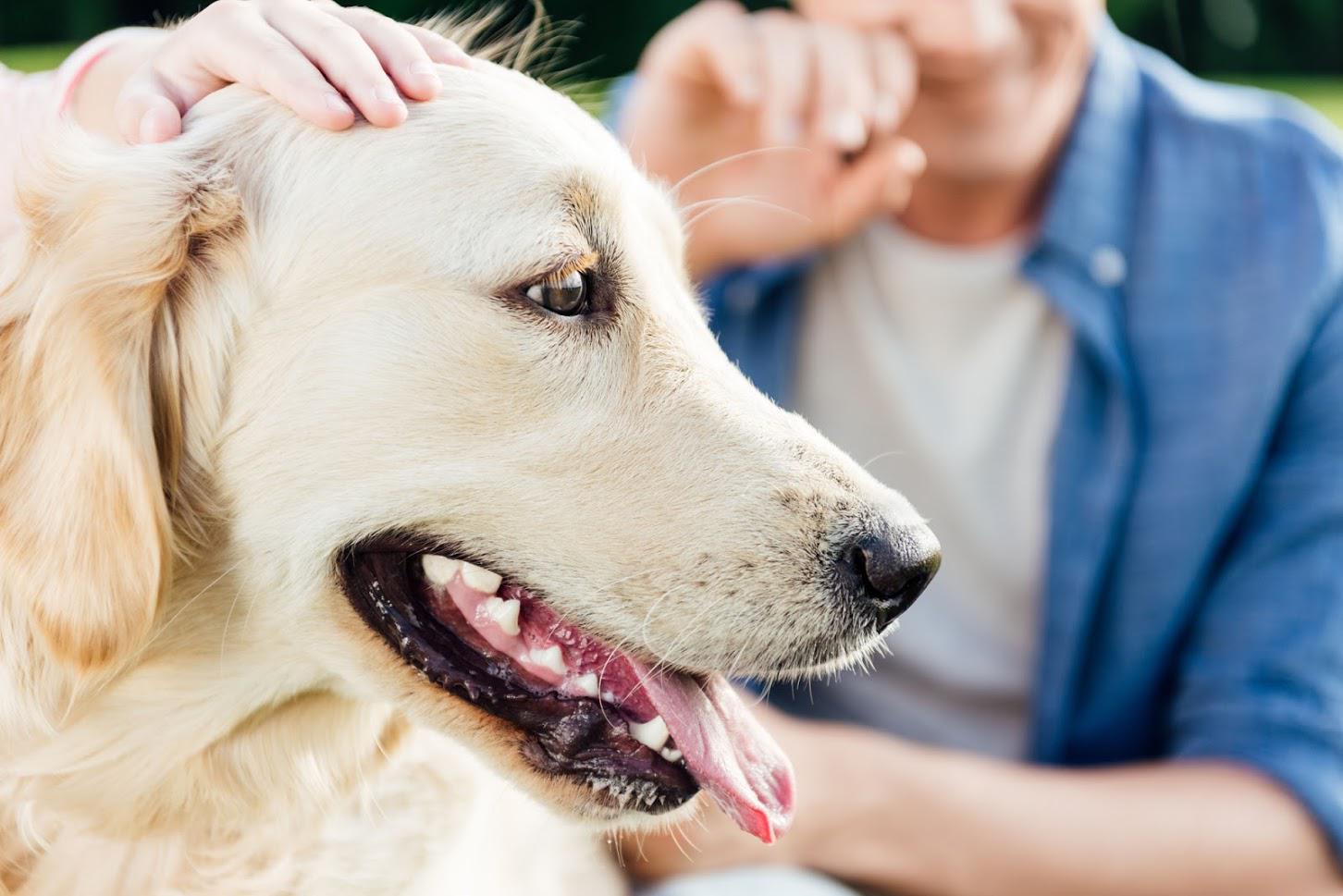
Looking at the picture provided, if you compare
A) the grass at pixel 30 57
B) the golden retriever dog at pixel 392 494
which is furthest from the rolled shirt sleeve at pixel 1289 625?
the grass at pixel 30 57

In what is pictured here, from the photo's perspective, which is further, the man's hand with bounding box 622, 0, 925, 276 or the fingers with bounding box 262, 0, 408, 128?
the man's hand with bounding box 622, 0, 925, 276

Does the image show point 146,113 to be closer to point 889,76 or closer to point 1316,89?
point 889,76

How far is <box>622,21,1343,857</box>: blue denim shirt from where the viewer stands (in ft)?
7.42

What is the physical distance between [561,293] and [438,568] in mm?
379

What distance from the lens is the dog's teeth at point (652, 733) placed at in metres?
1.56

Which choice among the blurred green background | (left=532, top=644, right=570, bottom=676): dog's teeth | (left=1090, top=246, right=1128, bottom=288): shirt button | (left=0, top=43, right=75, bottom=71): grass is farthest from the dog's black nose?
the blurred green background

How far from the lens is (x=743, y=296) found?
2.71 metres

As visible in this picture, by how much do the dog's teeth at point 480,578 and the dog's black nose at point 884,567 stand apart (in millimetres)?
426

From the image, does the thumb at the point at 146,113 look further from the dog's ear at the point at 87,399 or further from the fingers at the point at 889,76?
the fingers at the point at 889,76

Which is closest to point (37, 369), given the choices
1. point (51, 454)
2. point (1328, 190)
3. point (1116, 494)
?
point (51, 454)

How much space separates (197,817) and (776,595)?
0.82m

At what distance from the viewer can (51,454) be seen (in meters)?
1.43

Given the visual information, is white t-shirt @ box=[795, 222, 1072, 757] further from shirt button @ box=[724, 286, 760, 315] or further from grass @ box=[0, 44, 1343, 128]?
grass @ box=[0, 44, 1343, 128]

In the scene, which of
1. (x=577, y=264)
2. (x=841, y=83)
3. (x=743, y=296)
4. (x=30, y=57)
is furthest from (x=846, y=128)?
(x=30, y=57)
